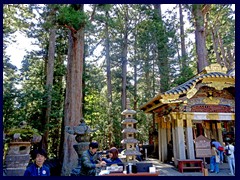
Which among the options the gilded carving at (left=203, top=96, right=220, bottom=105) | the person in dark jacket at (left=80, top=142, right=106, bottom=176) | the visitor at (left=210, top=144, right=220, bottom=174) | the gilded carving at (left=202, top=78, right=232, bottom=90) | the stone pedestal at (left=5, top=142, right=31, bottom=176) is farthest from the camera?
the gilded carving at (left=203, top=96, right=220, bottom=105)

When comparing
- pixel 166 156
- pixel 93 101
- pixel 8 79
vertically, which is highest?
pixel 8 79

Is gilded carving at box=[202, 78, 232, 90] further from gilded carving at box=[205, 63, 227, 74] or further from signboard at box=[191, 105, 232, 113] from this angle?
signboard at box=[191, 105, 232, 113]

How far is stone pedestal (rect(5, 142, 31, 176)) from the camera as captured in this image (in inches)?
240

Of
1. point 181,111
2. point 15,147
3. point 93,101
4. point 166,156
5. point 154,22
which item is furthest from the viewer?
point 93,101

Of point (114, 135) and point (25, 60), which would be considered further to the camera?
point (114, 135)

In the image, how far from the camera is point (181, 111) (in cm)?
700

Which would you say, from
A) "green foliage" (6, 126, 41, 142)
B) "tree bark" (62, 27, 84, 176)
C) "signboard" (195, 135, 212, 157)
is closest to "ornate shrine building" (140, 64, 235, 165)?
"signboard" (195, 135, 212, 157)

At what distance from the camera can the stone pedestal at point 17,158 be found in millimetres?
6091

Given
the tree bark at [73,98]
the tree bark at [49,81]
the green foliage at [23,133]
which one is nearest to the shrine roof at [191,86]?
the tree bark at [73,98]

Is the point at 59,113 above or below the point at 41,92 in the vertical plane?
below

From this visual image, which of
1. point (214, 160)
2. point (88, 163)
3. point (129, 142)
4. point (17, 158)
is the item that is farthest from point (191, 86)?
point (17, 158)

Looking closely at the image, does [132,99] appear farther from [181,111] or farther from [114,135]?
[181,111]
